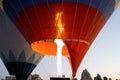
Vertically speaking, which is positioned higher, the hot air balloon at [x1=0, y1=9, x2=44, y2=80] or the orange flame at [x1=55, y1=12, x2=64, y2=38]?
the hot air balloon at [x1=0, y1=9, x2=44, y2=80]

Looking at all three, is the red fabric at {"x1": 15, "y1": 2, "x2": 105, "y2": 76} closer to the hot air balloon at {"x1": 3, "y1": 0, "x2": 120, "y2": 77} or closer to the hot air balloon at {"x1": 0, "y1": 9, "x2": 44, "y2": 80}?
the hot air balloon at {"x1": 3, "y1": 0, "x2": 120, "y2": 77}

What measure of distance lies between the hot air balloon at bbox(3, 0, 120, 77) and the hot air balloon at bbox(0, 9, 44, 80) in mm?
7257

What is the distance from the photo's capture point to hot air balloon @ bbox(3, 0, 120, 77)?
16.0 meters

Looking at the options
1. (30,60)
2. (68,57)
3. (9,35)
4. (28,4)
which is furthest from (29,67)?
(28,4)

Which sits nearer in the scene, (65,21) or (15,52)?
(65,21)

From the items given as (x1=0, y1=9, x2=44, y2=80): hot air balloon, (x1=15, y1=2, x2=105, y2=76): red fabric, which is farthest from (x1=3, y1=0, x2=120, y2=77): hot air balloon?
(x1=0, y1=9, x2=44, y2=80): hot air balloon

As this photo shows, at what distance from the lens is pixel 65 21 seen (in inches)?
629

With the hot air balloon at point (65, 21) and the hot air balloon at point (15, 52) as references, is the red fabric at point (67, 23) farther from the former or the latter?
the hot air balloon at point (15, 52)

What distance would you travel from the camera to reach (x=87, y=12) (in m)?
16.3

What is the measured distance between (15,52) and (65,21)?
32.6 ft

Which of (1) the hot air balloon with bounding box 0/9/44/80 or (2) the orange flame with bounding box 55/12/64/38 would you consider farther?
(1) the hot air balloon with bounding box 0/9/44/80

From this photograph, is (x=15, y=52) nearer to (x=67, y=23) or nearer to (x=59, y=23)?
(x=59, y=23)

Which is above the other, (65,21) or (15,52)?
(15,52)

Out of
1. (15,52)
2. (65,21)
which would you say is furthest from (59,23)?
(15,52)
